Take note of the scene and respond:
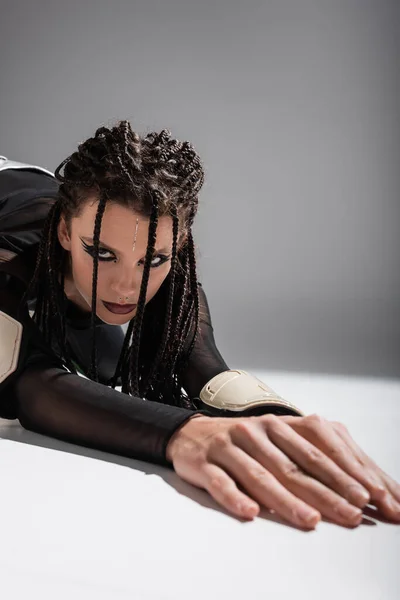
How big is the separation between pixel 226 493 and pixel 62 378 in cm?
58

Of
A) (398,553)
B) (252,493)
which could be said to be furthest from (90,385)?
(398,553)

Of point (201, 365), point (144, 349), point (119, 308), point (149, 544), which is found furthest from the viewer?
point (144, 349)

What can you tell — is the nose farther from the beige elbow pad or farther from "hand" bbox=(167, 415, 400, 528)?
"hand" bbox=(167, 415, 400, 528)

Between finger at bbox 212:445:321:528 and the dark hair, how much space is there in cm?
64

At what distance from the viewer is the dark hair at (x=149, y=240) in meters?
2.05

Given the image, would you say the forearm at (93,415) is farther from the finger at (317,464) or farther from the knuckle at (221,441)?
the finger at (317,464)

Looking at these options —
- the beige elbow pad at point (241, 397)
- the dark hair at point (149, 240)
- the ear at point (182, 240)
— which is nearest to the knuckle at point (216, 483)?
the beige elbow pad at point (241, 397)

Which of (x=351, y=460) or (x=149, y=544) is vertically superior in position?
(x=351, y=460)

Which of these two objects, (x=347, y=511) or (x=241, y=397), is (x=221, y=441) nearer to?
(x=347, y=511)

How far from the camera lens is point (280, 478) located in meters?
1.55

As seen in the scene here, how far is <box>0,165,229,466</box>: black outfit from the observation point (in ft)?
5.87

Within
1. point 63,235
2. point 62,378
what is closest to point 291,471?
point 62,378

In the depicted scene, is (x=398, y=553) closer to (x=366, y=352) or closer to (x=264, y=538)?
(x=264, y=538)

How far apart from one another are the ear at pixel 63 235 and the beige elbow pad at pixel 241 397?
51cm
